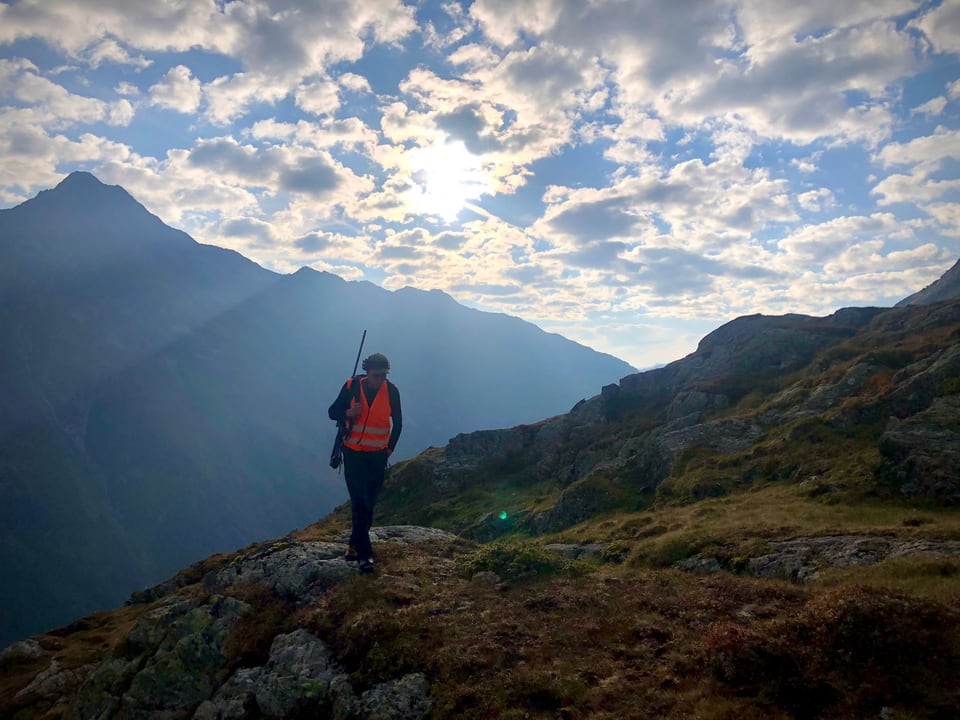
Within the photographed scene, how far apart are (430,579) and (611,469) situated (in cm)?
3100

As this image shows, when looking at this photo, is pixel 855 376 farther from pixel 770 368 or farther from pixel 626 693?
pixel 626 693

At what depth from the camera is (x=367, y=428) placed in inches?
587

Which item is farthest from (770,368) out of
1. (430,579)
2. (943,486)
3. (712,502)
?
(430,579)

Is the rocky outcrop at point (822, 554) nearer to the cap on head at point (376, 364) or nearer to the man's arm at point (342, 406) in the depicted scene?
the cap on head at point (376, 364)

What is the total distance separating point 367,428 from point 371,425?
14 cm

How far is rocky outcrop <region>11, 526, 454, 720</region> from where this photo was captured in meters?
10.1

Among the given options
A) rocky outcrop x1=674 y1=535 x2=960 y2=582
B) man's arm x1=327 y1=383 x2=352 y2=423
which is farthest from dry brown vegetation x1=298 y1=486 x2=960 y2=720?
man's arm x1=327 y1=383 x2=352 y2=423

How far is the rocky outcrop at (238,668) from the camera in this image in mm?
10094

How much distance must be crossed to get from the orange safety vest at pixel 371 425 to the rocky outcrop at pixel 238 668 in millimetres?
3801

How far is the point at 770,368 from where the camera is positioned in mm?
56188

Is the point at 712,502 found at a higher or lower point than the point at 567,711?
lower

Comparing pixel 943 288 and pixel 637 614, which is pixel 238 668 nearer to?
pixel 637 614

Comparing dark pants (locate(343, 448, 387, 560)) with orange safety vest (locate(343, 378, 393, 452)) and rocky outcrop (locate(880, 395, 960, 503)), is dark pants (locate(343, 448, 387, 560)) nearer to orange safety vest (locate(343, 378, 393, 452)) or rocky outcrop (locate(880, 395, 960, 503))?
orange safety vest (locate(343, 378, 393, 452))

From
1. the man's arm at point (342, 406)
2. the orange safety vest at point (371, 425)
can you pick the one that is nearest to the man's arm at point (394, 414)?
the orange safety vest at point (371, 425)
